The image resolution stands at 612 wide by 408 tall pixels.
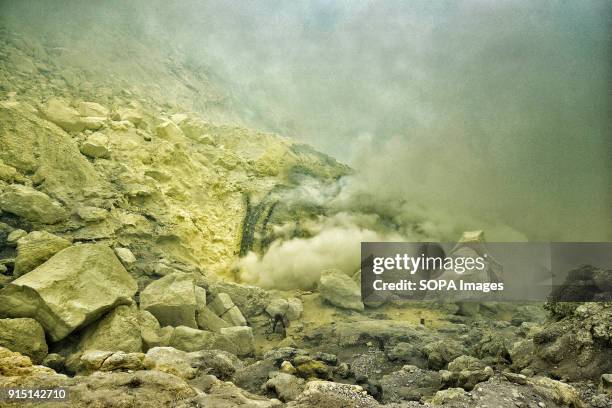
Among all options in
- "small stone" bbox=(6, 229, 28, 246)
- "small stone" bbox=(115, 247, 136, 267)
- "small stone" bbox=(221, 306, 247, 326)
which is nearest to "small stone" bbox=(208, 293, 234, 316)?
"small stone" bbox=(221, 306, 247, 326)

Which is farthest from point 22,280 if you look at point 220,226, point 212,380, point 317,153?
point 317,153

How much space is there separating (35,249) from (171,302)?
2.57 meters

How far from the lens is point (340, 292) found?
1198cm

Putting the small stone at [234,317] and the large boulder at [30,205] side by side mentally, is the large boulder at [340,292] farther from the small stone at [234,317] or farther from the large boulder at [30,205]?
the large boulder at [30,205]

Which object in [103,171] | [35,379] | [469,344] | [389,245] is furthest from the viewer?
[389,245]

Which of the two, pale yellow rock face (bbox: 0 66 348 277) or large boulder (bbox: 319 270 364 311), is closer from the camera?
pale yellow rock face (bbox: 0 66 348 277)

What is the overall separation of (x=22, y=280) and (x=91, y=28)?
11490 millimetres

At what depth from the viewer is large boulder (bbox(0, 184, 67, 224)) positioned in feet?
27.8

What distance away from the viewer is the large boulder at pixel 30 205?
8461 millimetres

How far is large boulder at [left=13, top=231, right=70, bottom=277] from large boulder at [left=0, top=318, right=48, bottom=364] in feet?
3.91

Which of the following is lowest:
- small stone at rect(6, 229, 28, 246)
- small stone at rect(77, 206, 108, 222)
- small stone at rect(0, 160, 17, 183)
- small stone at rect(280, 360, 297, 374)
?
small stone at rect(280, 360, 297, 374)

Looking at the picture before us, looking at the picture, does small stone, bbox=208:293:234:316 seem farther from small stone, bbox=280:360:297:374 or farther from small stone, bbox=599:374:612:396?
small stone, bbox=599:374:612:396

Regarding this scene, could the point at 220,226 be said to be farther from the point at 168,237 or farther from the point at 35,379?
the point at 35,379

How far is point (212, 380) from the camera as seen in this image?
5.32m
